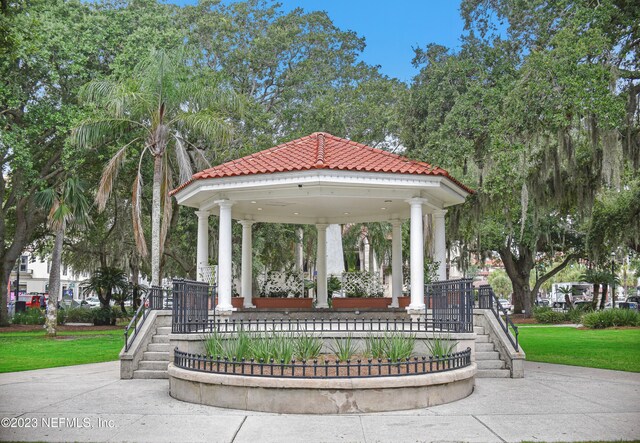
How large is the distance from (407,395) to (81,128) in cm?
1559

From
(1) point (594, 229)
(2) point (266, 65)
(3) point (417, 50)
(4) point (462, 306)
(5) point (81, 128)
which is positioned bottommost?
(4) point (462, 306)

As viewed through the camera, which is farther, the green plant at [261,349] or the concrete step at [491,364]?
the concrete step at [491,364]

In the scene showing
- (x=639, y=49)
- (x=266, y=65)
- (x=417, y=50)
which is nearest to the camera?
(x=639, y=49)

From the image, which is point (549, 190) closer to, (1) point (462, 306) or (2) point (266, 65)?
(1) point (462, 306)

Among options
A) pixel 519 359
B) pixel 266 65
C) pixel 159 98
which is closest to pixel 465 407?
pixel 519 359

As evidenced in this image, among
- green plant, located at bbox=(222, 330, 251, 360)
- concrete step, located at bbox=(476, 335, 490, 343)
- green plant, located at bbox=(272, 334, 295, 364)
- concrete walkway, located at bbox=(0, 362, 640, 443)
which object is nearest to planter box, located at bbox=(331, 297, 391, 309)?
concrete step, located at bbox=(476, 335, 490, 343)

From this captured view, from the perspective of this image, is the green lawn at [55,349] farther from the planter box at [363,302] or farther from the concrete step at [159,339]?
the planter box at [363,302]

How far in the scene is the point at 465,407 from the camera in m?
9.31

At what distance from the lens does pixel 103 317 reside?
105ft

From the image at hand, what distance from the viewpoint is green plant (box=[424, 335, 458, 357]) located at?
1010 centimetres

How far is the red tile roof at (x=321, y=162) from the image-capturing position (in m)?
13.7

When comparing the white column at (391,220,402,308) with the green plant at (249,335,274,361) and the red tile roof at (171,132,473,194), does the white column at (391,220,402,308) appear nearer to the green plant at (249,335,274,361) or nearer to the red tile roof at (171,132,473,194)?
the red tile roof at (171,132,473,194)

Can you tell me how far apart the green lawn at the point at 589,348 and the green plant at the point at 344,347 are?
22.2 feet

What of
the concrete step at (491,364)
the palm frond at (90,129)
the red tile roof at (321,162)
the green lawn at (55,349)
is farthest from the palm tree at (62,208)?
the concrete step at (491,364)
